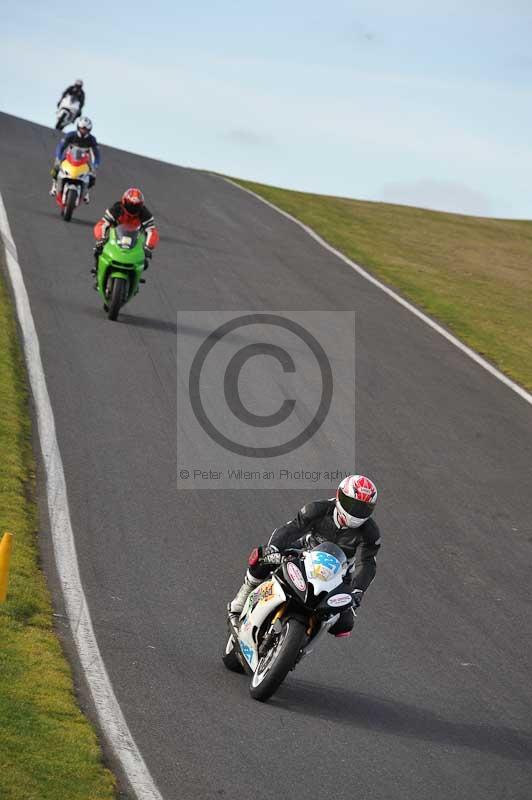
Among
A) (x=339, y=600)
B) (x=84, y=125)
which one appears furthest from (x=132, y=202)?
(x=339, y=600)

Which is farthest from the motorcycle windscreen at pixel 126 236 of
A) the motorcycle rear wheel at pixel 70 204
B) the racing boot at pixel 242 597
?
the racing boot at pixel 242 597

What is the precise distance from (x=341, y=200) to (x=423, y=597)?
32.3 meters

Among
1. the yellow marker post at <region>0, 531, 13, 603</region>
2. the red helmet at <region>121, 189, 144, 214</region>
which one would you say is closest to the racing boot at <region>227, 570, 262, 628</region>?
the yellow marker post at <region>0, 531, 13, 603</region>

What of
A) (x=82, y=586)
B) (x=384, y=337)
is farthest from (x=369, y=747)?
Answer: (x=384, y=337)

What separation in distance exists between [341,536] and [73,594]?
7.75 feet

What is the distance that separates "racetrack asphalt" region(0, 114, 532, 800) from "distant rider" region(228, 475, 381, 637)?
0.73 meters

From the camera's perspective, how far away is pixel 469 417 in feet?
60.6

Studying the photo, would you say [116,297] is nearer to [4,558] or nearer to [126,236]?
[126,236]

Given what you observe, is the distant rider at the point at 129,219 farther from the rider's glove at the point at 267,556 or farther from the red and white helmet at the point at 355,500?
the red and white helmet at the point at 355,500

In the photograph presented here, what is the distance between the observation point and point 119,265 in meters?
19.8

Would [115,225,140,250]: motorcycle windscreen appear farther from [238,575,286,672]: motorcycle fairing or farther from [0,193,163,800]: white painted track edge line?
[238,575,286,672]: motorcycle fairing

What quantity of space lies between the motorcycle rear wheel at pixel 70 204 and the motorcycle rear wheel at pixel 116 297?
7169 mm

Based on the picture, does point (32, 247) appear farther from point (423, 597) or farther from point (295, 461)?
point (423, 597)

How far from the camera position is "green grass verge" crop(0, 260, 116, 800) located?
23.1 feet
